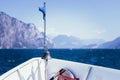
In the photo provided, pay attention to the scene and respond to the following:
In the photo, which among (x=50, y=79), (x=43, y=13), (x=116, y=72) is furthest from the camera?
(x=43, y=13)

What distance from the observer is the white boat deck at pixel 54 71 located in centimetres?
396

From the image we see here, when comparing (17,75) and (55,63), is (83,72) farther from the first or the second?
(17,75)

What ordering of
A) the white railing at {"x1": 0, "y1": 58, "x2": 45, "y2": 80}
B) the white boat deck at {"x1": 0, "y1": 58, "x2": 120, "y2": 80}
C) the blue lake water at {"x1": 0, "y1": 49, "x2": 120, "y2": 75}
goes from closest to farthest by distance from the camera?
the white boat deck at {"x1": 0, "y1": 58, "x2": 120, "y2": 80} < the white railing at {"x1": 0, "y1": 58, "x2": 45, "y2": 80} < the blue lake water at {"x1": 0, "y1": 49, "x2": 120, "y2": 75}

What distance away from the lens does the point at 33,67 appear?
16.1 feet

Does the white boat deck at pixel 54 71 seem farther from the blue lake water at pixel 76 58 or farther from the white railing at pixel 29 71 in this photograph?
the blue lake water at pixel 76 58

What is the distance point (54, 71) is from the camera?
197 inches

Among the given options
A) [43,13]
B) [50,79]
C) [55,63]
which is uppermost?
[43,13]

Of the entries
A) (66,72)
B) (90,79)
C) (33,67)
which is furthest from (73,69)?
(33,67)

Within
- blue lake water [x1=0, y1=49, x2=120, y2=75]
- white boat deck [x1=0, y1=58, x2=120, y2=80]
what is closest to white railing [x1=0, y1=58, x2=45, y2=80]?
white boat deck [x1=0, y1=58, x2=120, y2=80]

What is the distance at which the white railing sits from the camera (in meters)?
4.42

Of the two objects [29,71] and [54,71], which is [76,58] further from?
[29,71]

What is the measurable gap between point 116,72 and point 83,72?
29.7 inches

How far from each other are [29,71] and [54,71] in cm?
53

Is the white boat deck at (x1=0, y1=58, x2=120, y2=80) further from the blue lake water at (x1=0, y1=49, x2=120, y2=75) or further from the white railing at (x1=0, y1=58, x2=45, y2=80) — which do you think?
the blue lake water at (x1=0, y1=49, x2=120, y2=75)
